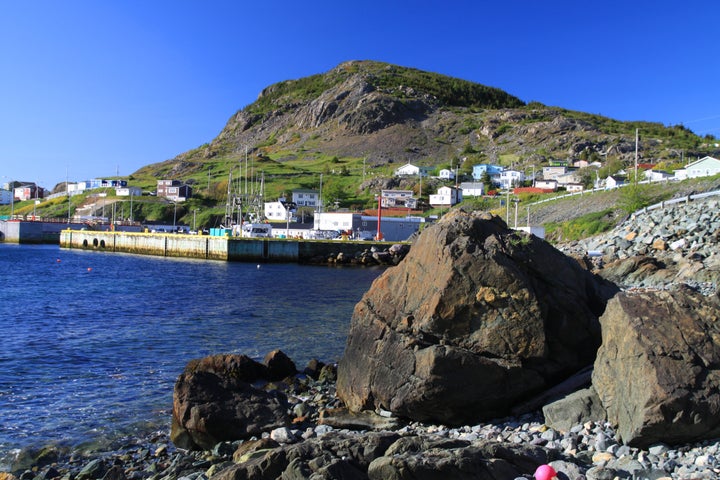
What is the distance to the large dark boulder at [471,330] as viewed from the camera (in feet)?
39.4

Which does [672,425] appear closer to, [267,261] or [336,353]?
[336,353]

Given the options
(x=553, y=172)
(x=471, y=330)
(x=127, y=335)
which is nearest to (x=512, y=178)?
(x=553, y=172)

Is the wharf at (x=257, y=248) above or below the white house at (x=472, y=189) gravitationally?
below

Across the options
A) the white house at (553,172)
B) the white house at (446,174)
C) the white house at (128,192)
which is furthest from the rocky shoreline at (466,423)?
the white house at (128,192)

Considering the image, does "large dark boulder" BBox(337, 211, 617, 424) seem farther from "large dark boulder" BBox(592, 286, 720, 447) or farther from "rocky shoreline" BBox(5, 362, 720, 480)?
"large dark boulder" BBox(592, 286, 720, 447)

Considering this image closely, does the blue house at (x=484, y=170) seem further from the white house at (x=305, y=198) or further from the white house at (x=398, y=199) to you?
the white house at (x=305, y=198)

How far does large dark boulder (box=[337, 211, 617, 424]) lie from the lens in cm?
1202

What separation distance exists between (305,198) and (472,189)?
39777mm

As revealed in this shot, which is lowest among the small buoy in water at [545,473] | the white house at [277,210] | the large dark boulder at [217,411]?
the large dark boulder at [217,411]

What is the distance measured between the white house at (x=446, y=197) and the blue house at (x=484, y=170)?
24.6 m

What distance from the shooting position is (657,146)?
16712cm

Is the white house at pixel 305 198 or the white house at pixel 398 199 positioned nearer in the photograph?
the white house at pixel 398 199

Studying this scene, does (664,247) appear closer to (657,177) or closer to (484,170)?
(657,177)

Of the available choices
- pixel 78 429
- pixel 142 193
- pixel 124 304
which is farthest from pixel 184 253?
pixel 142 193
